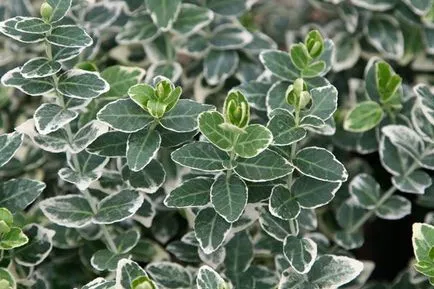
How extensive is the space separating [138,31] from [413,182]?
0.57m

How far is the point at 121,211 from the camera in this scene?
103cm

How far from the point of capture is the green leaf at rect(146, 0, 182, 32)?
126 cm

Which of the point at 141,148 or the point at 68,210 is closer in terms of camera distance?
the point at 141,148

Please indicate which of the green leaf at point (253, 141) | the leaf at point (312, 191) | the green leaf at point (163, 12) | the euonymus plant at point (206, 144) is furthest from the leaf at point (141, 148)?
the green leaf at point (163, 12)

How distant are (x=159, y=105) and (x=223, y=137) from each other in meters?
0.10

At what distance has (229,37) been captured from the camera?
1368mm

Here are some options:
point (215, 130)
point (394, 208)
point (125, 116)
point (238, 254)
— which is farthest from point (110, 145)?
point (394, 208)

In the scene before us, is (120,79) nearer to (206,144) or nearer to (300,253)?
(206,144)

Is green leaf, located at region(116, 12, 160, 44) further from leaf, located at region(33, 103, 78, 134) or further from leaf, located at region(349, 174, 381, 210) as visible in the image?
leaf, located at region(349, 174, 381, 210)

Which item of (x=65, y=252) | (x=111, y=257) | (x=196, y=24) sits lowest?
(x=65, y=252)

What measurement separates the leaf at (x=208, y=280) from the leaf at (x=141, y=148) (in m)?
0.16

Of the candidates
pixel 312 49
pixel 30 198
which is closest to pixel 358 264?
pixel 312 49

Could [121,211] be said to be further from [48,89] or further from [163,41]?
[163,41]

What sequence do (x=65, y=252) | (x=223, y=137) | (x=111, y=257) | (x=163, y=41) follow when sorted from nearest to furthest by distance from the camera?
(x=223, y=137), (x=111, y=257), (x=65, y=252), (x=163, y=41)
